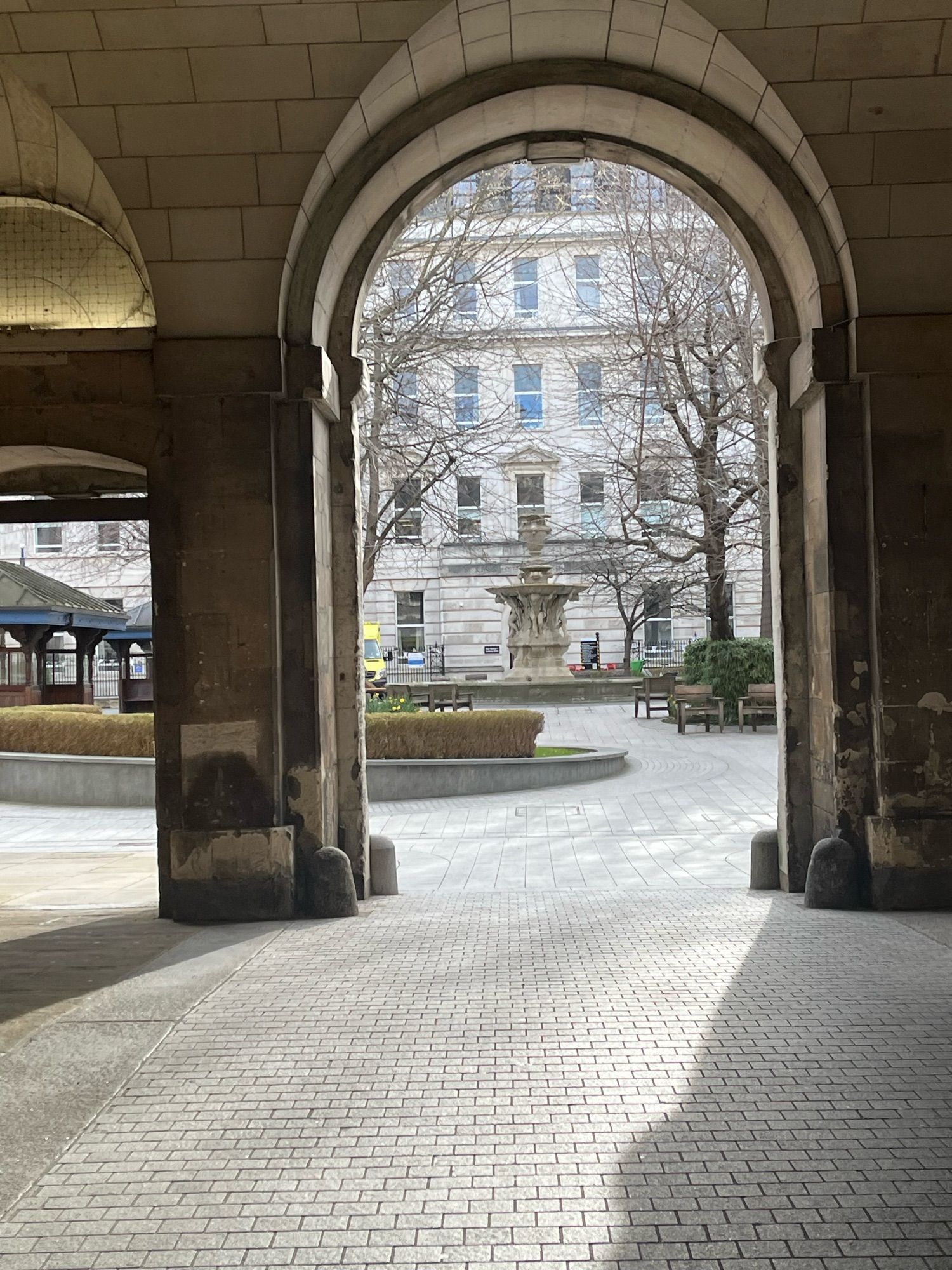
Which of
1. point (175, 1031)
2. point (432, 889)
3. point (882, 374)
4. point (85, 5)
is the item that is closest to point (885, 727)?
point (882, 374)

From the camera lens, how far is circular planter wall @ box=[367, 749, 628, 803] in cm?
1568

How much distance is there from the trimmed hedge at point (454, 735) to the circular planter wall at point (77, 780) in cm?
306

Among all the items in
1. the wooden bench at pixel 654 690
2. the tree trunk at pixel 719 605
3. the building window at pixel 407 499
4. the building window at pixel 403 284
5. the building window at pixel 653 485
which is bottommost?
the wooden bench at pixel 654 690

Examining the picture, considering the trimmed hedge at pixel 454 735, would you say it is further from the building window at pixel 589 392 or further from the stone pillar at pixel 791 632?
the building window at pixel 589 392

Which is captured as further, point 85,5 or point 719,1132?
point 85,5

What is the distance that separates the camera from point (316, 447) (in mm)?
7879

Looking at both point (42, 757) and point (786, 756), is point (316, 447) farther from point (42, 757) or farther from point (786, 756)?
point (42, 757)

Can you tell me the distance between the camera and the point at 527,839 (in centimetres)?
1209

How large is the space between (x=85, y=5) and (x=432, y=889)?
6.47 meters

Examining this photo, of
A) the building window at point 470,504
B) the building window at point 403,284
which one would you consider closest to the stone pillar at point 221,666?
the building window at point 403,284

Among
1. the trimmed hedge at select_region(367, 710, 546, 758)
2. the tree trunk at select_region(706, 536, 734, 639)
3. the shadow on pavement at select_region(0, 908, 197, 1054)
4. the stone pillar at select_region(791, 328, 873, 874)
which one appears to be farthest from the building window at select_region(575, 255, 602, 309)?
the shadow on pavement at select_region(0, 908, 197, 1054)

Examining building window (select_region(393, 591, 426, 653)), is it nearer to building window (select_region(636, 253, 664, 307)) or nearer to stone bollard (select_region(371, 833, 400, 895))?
building window (select_region(636, 253, 664, 307))

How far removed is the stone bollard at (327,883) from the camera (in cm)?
763

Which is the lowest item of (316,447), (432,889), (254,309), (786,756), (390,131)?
(432,889)
